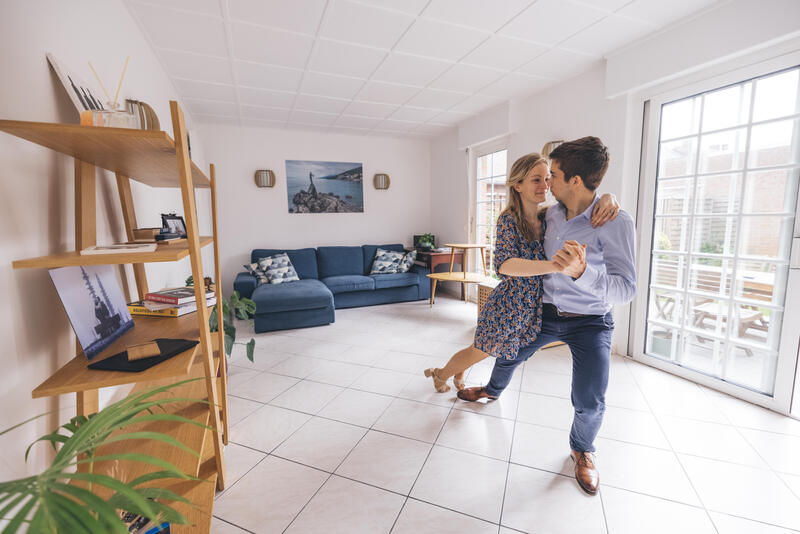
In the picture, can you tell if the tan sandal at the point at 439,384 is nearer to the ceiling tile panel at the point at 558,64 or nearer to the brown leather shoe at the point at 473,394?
the brown leather shoe at the point at 473,394

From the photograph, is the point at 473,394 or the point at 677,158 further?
the point at 677,158

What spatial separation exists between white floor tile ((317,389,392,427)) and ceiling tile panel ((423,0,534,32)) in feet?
8.32

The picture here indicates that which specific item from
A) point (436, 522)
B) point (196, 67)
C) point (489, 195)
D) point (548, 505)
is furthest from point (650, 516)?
point (196, 67)

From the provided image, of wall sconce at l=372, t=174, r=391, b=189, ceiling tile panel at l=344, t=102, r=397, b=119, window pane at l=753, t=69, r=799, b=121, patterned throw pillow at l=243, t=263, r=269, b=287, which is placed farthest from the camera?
wall sconce at l=372, t=174, r=391, b=189

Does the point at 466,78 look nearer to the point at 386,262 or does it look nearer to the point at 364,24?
the point at 364,24

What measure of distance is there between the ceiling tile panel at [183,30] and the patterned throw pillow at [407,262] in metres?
3.34

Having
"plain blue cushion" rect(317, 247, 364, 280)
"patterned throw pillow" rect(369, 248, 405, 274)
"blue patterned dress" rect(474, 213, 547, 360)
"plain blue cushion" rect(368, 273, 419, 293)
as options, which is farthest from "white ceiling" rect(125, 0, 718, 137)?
"plain blue cushion" rect(368, 273, 419, 293)

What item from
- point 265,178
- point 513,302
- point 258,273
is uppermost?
point 265,178

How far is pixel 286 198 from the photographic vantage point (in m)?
5.24

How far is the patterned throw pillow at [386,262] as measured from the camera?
5262mm

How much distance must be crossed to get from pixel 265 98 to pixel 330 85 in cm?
83

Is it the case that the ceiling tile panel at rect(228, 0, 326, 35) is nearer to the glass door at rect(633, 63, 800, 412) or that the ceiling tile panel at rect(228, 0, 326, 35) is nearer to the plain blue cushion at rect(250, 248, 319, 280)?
the glass door at rect(633, 63, 800, 412)

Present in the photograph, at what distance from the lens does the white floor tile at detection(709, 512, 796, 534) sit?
53.2 inches

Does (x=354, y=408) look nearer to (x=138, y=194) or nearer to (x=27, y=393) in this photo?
(x=27, y=393)
